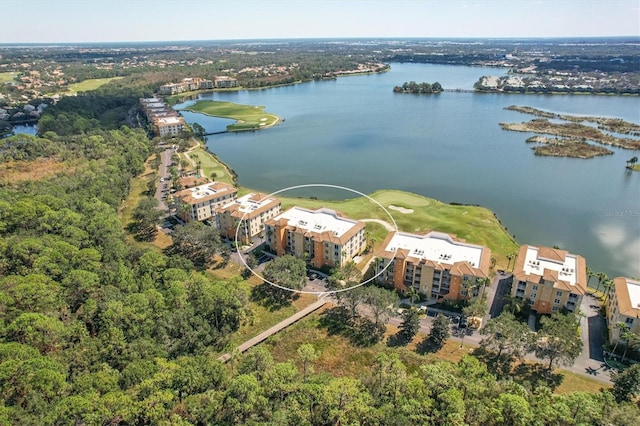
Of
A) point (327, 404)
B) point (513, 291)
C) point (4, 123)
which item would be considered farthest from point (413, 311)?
point (4, 123)

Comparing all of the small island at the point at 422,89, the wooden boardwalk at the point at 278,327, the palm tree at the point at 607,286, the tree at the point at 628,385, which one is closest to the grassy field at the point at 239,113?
the small island at the point at 422,89

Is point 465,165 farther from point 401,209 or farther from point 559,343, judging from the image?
point 559,343

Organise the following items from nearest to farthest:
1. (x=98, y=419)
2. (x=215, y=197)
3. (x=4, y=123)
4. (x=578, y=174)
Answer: (x=98, y=419), (x=215, y=197), (x=578, y=174), (x=4, y=123)

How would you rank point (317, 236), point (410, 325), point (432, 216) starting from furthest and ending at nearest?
point (432, 216)
point (317, 236)
point (410, 325)

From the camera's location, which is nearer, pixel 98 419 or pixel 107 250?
pixel 98 419

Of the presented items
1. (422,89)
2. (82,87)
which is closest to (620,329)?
(422,89)

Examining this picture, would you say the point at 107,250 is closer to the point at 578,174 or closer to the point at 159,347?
the point at 159,347
